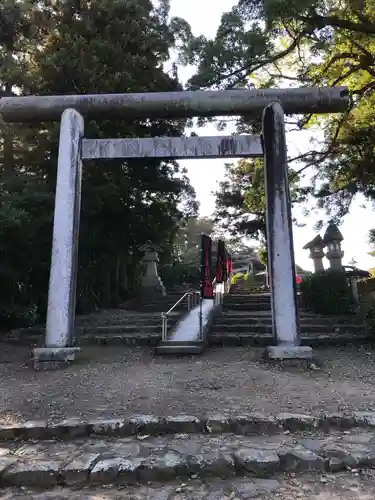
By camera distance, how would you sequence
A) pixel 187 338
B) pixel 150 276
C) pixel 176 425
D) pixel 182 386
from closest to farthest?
pixel 176 425
pixel 182 386
pixel 187 338
pixel 150 276

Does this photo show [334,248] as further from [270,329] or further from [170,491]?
[170,491]

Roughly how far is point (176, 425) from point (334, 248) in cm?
1016

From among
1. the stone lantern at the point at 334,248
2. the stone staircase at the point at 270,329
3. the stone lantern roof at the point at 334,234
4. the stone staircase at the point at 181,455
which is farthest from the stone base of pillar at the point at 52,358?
the stone lantern roof at the point at 334,234

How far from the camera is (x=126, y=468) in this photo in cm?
329

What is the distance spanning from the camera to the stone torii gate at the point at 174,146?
281 inches

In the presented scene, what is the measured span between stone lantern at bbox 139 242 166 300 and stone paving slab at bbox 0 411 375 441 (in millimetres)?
12078

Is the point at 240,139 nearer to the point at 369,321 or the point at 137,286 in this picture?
the point at 369,321

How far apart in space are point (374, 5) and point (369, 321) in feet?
24.2

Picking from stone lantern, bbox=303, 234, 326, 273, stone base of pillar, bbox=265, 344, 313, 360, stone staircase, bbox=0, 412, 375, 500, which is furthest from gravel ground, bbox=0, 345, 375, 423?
stone lantern, bbox=303, 234, 326, 273

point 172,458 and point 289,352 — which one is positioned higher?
point 289,352

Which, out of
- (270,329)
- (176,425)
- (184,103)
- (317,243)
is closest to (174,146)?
(184,103)

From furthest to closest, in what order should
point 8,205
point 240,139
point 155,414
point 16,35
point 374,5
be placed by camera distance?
point 16,35 < point 374,5 < point 8,205 < point 240,139 < point 155,414

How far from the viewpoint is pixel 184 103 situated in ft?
25.2

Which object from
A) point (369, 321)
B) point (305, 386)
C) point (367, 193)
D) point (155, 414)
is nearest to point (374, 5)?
point (367, 193)
